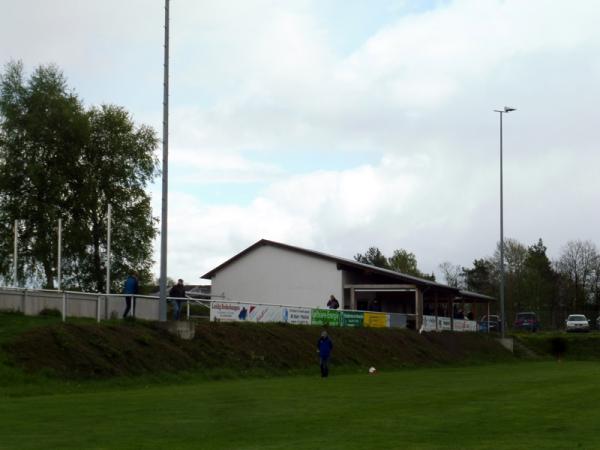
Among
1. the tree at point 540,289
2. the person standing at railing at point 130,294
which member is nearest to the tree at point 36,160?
the person standing at railing at point 130,294

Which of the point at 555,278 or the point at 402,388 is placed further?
the point at 555,278

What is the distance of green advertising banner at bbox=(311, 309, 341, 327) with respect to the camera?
154ft

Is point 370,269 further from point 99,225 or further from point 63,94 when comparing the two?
point 63,94

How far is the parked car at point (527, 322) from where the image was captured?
280ft

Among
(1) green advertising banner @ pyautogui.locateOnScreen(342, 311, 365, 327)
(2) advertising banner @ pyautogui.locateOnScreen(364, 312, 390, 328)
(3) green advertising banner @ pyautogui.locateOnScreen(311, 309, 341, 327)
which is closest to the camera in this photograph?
(3) green advertising banner @ pyautogui.locateOnScreen(311, 309, 341, 327)

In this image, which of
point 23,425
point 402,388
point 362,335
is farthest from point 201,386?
point 362,335

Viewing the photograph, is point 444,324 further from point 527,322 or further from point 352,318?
point 527,322

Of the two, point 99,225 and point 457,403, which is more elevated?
point 99,225

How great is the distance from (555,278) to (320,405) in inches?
4031

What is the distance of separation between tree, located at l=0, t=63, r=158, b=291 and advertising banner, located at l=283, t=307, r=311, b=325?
652 inches

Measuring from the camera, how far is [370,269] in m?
59.7

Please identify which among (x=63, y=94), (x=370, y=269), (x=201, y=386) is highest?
(x=63, y=94)

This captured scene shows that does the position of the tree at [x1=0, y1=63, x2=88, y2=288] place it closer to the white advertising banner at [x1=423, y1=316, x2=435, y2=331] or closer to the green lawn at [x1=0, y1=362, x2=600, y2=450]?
the white advertising banner at [x1=423, y1=316, x2=435, y2=331]

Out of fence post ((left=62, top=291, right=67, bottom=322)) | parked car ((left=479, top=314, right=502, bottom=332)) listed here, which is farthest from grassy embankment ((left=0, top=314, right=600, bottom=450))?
parked car ((left=479, top=314, right=502, bottom=332))
